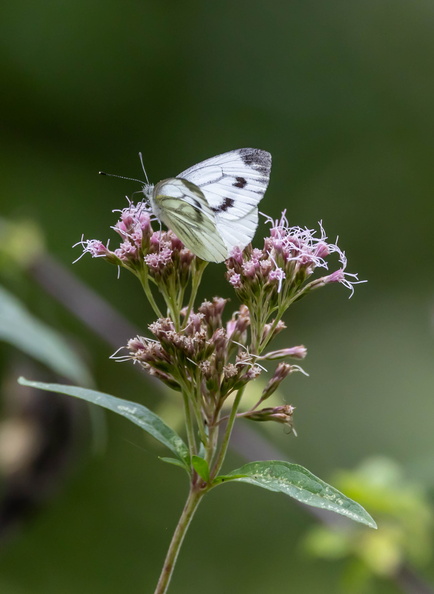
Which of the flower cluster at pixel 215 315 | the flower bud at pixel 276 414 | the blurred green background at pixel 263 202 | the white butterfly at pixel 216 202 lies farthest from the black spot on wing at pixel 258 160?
the blurred green background at pixel 263 202

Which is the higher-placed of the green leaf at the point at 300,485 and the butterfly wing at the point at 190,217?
the butterfly wing at the point at 190,217

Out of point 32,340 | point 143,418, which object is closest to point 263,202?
point 32,340

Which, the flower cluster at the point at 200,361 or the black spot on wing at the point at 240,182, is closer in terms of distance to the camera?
the flower cluster at the point at 200,361

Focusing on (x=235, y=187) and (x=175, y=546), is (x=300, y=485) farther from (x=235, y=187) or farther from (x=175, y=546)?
(x=235, y=187)

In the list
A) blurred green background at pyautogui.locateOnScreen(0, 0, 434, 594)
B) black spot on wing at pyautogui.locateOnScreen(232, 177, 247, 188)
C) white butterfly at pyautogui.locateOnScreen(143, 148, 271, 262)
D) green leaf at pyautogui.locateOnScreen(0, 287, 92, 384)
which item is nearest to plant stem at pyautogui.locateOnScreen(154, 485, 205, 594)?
white butterfly at pyautogui.locateOnScreen(143, 148, 271, 262)

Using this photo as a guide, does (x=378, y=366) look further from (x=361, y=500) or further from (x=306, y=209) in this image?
(x=361, y=500)

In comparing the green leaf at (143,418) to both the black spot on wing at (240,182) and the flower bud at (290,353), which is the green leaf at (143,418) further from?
the black spot on wing at (240,182)

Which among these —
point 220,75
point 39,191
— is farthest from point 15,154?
point 220,75
